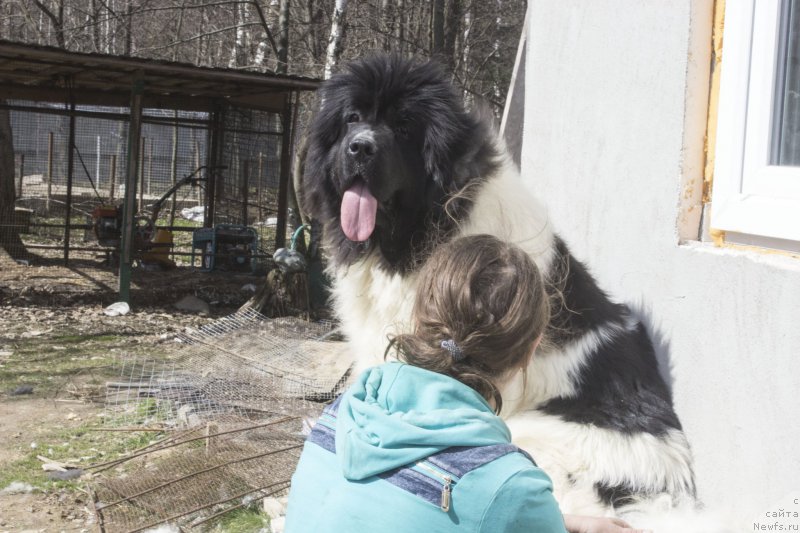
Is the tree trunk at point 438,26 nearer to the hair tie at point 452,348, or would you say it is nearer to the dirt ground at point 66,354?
the dirt ground at point 66,354

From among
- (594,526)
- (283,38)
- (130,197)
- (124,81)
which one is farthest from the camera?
(283,38)

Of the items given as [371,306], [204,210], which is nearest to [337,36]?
[204,210]

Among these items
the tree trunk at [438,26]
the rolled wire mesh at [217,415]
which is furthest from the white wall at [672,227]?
the tree trunk at [438,26]

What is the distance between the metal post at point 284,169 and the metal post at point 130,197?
6.73 ft

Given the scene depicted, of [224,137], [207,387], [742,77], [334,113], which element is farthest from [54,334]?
[742,77]

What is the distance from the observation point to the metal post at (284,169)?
1091 cm

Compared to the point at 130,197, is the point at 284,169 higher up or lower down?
higher up

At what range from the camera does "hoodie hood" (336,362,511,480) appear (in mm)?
1536

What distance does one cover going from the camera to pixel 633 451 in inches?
111

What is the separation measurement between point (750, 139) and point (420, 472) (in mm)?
1930

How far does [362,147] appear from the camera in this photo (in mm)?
3484

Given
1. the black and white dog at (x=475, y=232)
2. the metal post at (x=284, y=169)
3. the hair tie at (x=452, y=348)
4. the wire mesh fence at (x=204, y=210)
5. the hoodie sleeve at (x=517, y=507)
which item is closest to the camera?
the hoodie sleeve at (x=517, y=507)

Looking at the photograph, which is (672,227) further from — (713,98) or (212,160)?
(212,160)

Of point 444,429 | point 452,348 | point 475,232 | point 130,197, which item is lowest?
point 444,429
